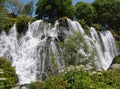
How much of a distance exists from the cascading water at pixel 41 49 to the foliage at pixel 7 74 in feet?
2.74

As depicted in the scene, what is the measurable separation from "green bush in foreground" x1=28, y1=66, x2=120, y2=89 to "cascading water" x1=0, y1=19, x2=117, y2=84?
23.7ft

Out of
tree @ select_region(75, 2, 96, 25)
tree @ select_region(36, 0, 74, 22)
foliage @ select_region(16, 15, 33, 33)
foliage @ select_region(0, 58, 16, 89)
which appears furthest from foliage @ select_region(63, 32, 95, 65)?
tree @ select_region(75, 2, 96, 25)

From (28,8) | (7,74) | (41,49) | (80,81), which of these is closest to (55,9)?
(41,49)

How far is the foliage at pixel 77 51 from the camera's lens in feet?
85.1

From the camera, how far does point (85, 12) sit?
37.5 meters

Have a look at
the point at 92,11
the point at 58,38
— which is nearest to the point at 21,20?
the point at 58,38

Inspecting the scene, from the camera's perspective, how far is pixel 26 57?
90.8 feet

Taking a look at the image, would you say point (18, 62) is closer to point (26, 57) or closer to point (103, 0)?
point (26, 57)

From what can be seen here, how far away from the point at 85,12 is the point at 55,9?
3562mm

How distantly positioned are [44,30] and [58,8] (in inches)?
249

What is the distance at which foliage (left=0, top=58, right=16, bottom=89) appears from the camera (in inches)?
878

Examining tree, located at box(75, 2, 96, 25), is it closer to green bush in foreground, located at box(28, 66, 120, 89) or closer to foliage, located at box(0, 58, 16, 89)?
foliage, located at box(0, 58, 16, 89)

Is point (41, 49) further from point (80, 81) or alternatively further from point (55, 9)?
point (80, 81)

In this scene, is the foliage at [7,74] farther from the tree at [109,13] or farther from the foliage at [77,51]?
the tree at [109,13]
